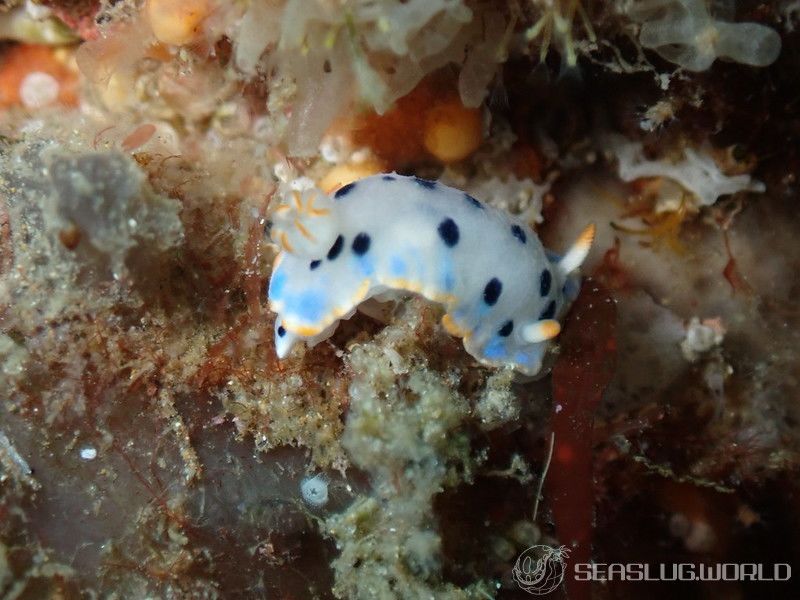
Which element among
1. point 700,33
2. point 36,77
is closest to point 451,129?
point 700,33

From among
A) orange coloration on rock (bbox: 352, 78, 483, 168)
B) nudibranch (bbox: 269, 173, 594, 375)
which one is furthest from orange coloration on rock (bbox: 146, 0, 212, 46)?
nudibranch (bbox: 269, 173, 594, 375)

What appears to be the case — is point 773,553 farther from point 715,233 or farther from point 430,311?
point 430,311

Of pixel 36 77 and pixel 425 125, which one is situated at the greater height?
pixel 36 77

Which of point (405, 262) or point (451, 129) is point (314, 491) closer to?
point (405, 262)

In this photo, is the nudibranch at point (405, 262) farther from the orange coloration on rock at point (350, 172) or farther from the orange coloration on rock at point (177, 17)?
the orange coloration on rock at point (177, 17)

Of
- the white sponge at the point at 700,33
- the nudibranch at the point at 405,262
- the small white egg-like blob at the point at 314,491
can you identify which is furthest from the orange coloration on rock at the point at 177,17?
the small white egg-like blob at the point at 314,491

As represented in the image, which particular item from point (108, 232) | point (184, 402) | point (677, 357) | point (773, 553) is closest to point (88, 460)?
point (184, 402)
